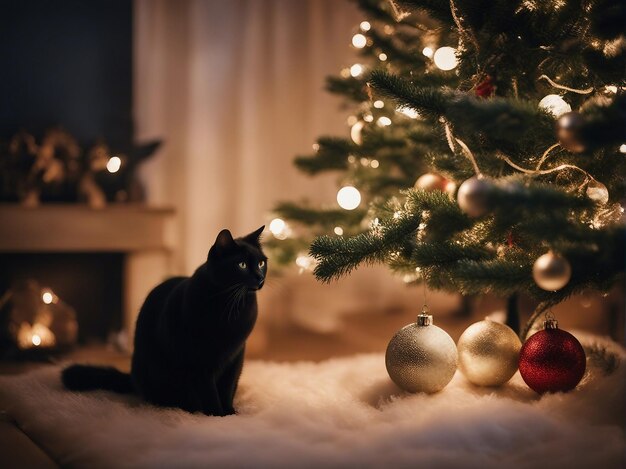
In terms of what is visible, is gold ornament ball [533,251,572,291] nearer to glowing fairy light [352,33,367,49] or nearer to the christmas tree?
the christmas tree

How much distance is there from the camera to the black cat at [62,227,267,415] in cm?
107

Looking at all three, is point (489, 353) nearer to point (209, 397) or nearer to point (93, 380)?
point (209, 397)

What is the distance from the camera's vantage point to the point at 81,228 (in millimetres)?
2049

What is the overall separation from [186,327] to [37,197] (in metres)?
1.26

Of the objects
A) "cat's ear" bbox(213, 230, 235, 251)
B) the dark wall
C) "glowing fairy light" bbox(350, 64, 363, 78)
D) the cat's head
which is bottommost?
the cat's head

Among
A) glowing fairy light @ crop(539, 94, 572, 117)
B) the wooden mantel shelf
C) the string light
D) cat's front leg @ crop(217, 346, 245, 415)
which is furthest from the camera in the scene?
the wooden mantel shelf

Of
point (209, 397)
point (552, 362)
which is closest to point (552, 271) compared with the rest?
point (552, 362)

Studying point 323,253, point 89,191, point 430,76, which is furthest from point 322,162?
point 89,191

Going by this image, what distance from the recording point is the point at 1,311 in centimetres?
201

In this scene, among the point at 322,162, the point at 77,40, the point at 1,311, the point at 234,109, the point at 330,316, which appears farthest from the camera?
the point at 330,316

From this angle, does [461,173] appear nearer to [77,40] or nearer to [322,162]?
[322,162]

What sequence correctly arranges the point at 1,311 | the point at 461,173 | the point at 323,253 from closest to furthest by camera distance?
the point at 323,253 < the point at 461,173 < the point at 1,311

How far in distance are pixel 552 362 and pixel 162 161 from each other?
1785mm

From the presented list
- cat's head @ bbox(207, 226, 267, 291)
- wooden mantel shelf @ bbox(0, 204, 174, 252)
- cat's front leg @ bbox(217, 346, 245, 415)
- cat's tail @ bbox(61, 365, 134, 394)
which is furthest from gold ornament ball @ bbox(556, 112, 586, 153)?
wooden mantel shelf @ bbox(0, 204, 174, 252)
